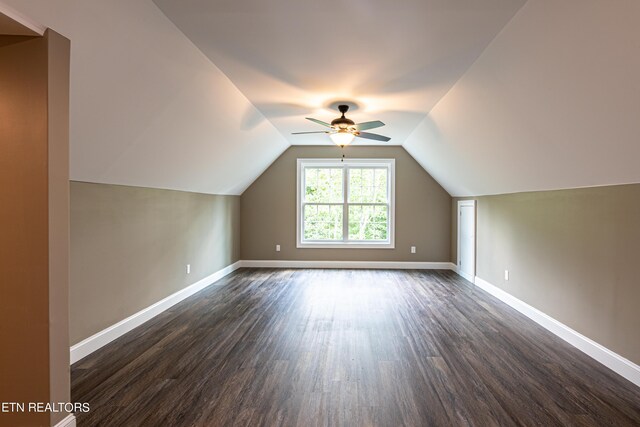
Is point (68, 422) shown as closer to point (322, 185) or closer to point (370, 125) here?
point (370, 125)

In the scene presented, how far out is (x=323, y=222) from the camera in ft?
24.4

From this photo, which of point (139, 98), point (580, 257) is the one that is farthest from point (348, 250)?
point (139, 98)

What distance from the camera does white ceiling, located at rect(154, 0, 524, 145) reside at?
2277 millimetres

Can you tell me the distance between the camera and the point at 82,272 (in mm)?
2973

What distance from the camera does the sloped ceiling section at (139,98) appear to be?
205 centimetres

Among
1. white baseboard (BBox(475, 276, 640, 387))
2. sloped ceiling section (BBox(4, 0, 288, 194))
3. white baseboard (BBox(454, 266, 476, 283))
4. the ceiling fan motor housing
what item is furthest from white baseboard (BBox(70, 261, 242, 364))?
white baseboard (BBox(454, 266, 476, 283))

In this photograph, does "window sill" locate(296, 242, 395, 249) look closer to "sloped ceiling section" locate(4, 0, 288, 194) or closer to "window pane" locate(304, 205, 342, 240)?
"window pane" locate(304, 205, 342, 240)

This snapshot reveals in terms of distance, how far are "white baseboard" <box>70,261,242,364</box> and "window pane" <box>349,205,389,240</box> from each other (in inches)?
128

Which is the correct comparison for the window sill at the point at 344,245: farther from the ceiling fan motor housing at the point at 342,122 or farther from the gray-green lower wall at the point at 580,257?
the ceiling fan motor housing at the point at 342,122

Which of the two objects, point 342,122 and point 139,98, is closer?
point 139,98

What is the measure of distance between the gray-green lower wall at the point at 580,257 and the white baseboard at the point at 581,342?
0.05 m

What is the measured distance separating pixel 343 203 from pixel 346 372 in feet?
16.0

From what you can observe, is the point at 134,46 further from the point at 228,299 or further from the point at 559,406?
the point at 559,406

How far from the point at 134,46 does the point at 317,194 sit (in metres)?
5.30
